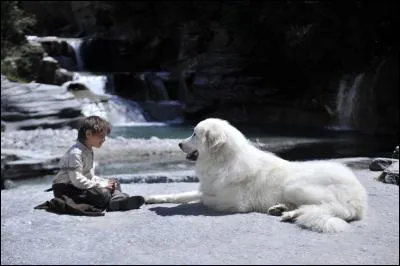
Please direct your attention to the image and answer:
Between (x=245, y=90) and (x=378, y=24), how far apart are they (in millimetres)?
5377

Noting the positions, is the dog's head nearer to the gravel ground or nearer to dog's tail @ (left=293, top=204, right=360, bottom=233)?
the gravel ground

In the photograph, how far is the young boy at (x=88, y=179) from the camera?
4695 millimetres

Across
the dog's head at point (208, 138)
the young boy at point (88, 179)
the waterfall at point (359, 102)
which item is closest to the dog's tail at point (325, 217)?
the dog's head at point (208, 138)

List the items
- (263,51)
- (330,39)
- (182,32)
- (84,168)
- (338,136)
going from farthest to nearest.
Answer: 1. (182,32)
2. (263,51)
3. (330,39)
4. (338,136)
5. (84,168)

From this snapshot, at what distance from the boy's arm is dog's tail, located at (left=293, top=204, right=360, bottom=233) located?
180 cm

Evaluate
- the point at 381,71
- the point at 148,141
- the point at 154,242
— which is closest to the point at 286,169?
the point at 154,242

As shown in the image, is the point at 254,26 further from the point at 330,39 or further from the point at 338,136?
the point at 338,136

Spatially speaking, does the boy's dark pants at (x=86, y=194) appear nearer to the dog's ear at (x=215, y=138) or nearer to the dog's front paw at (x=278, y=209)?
the dog's ear at (x=215, y=138)

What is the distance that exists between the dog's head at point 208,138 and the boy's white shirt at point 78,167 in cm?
84

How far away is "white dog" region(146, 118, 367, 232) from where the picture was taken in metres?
4.54

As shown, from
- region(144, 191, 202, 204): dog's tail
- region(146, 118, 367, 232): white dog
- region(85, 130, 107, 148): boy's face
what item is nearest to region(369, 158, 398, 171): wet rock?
region(146, 118, 367, 232): white dog

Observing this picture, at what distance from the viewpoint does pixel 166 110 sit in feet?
71.3

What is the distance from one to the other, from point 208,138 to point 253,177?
523 millimetres

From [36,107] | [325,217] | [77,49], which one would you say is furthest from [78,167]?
[77,49]
